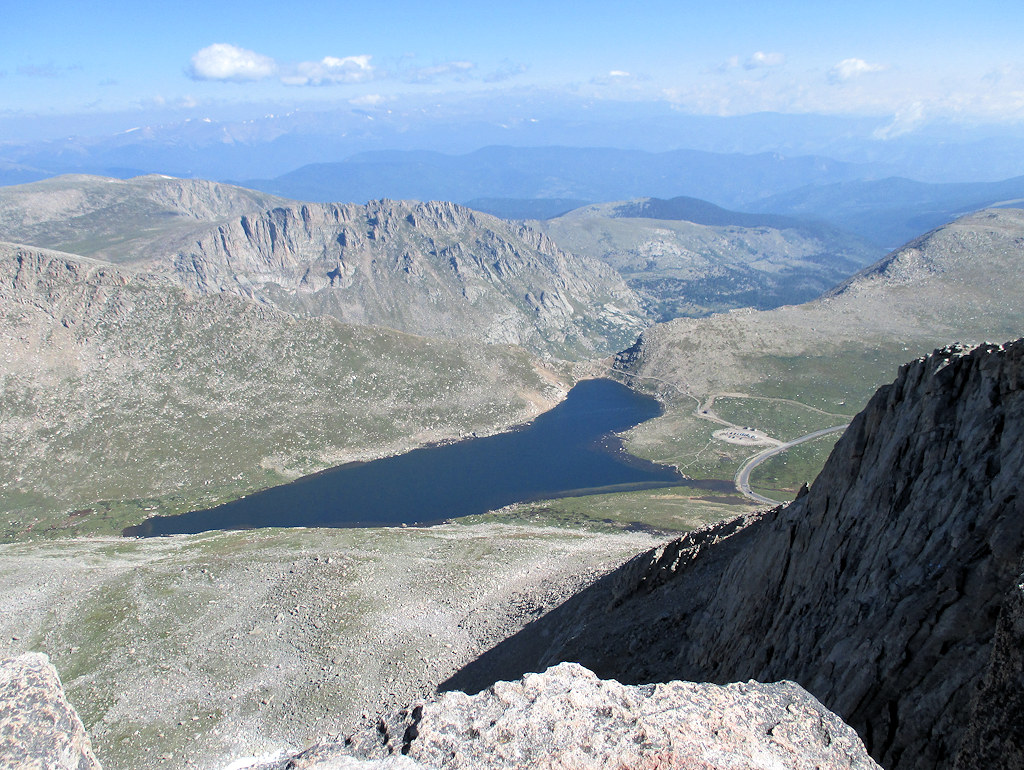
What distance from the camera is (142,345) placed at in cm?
15325

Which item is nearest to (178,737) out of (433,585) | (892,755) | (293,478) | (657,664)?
(433,585)

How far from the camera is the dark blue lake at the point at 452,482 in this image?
369 feet

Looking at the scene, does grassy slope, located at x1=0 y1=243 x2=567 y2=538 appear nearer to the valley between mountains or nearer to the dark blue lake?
the valley between mountains

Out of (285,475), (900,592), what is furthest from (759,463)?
(900,592)

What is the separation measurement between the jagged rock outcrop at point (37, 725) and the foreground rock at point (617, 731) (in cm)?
626

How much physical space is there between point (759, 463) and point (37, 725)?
128767 mm

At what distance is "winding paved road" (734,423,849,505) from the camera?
110088mm

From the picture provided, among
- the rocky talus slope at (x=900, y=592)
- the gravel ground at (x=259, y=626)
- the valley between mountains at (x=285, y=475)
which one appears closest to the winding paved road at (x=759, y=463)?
the valley between mountains at (x=285, y=475)

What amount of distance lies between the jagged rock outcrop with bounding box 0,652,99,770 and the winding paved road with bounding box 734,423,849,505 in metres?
104

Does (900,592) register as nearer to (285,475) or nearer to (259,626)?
(259,626)

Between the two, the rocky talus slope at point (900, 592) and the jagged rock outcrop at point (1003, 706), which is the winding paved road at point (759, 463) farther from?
the jagged rock outcrop at point (1003, 706)

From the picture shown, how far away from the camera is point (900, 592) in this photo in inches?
736

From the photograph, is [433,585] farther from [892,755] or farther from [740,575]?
[892,755]

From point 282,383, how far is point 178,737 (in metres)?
124
